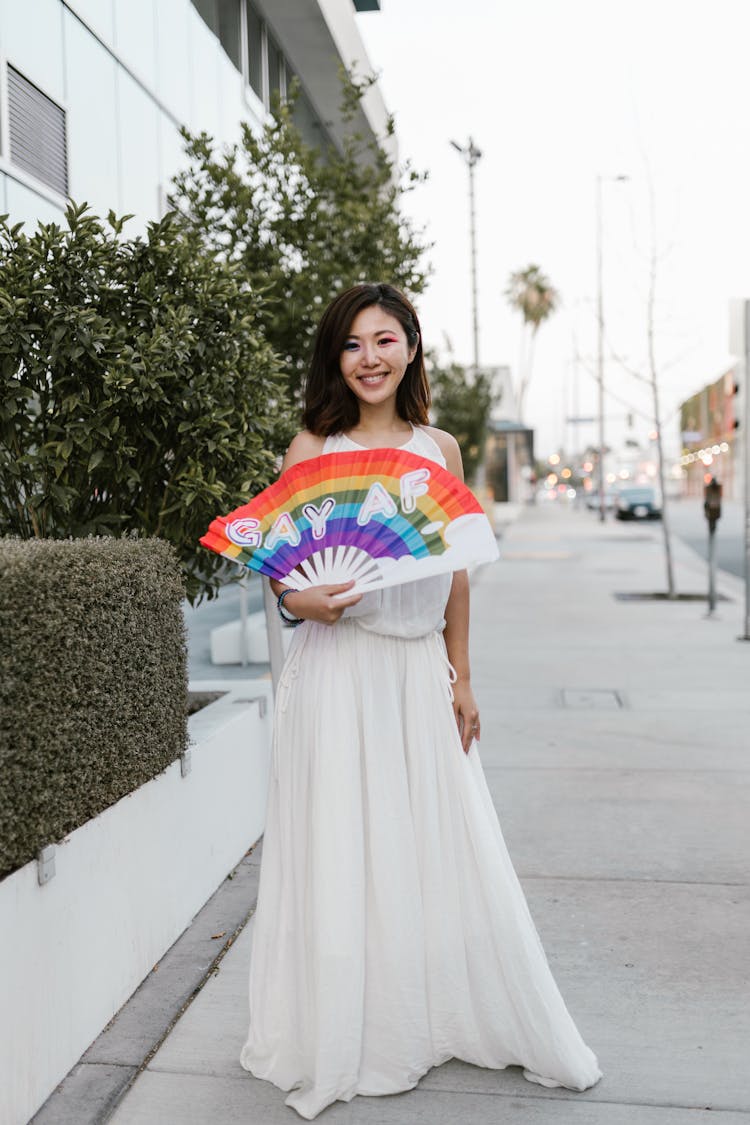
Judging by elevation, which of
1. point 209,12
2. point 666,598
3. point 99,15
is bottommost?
point 666,598

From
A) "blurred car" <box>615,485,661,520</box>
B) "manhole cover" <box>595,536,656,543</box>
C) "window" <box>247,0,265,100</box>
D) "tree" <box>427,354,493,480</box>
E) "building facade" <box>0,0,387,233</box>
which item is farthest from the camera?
"blurred car" <box>615,485,661,520</box>

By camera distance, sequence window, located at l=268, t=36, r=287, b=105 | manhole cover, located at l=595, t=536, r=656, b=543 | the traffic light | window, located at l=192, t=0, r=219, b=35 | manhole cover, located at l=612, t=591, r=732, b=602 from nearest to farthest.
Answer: window, located at l=192, t=0, r=219, b=35, the traffic light, window, located at l=268, t=36, r=287, b=105, manhole cover, located at l=612, t=591, r=732, b=602, manhole cover, located at l=595, t=536, r=656, b=543

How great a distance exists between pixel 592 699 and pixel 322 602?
21.0ft

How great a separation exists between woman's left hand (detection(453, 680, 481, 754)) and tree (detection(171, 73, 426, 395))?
5263 mm

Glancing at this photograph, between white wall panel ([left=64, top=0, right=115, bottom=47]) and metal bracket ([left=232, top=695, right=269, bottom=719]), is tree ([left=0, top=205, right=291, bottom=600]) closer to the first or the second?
metal bracket ([left=232, top=695, right=269, bottom=719])

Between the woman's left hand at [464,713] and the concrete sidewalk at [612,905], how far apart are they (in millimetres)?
904

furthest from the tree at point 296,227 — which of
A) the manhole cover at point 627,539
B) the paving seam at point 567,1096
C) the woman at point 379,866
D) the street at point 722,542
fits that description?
the manhole cover at point 627,539

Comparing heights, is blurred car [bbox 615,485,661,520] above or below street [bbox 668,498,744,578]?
above

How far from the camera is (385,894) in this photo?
2.97 meters

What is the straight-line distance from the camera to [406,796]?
3027 millimetres

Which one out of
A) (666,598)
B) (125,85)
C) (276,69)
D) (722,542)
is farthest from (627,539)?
(125,85)

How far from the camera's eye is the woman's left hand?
10.4ft

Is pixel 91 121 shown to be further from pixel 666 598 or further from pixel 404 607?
pixel 666 598

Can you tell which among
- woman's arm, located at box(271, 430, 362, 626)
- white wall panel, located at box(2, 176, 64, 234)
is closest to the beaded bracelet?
woman's arm, located at box(271, 430, 362, 626)
